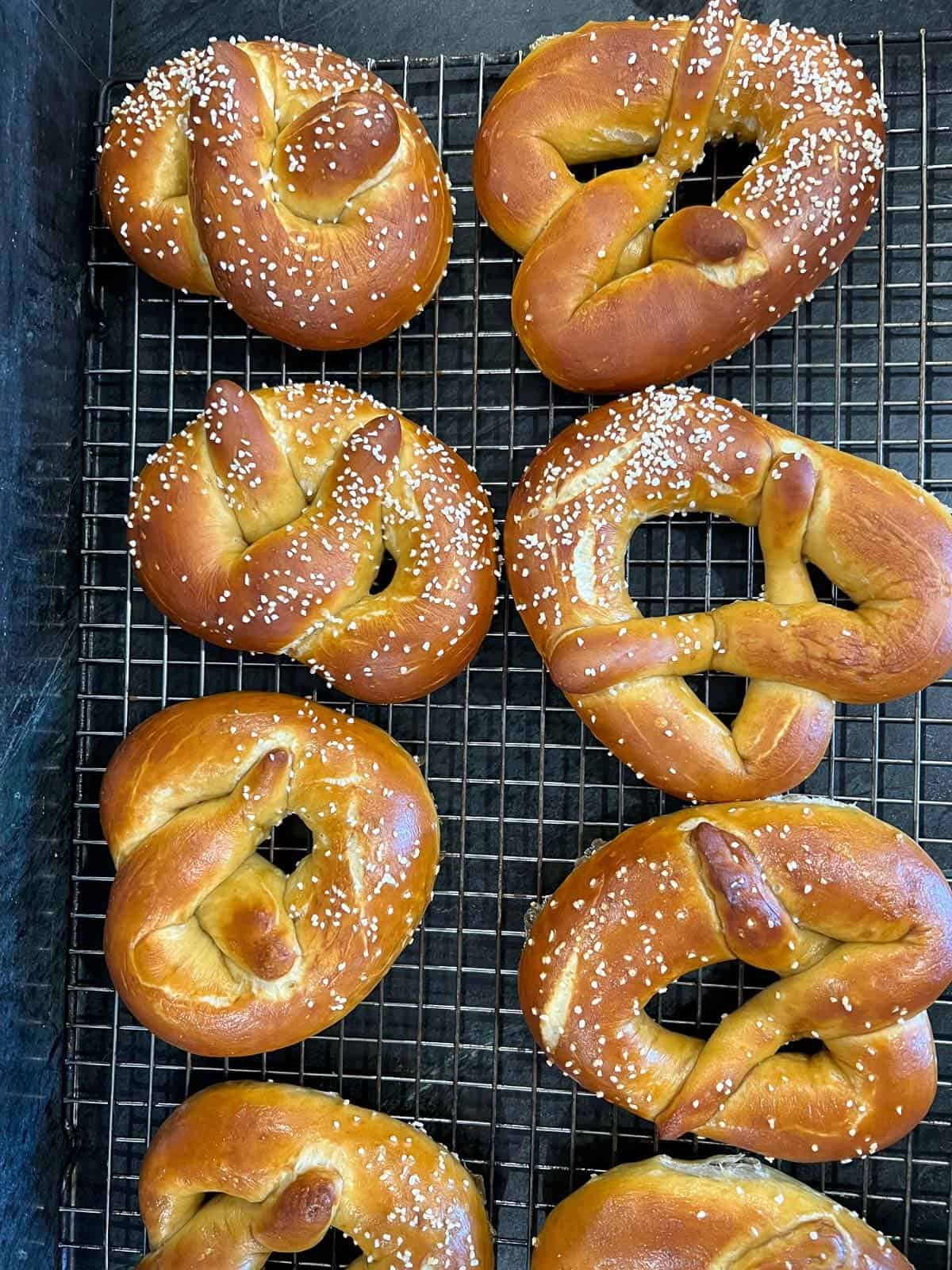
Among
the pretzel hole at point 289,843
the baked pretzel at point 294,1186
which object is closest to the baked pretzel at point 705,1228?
the baked pretzel at point 294,1186

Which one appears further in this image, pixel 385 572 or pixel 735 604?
pixel 385 572

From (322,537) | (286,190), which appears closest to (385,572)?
(322,537)

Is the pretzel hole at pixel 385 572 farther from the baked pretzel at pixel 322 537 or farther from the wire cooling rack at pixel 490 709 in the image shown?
the wire cooling rack at pixel 490 709

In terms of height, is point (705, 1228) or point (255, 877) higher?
point (255, 877)

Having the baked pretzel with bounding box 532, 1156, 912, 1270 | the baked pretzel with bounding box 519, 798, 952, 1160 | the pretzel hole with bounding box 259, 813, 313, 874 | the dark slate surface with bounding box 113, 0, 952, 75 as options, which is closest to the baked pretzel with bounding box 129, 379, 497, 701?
the pretzel hole with bounding box 259, 813, 313, 874

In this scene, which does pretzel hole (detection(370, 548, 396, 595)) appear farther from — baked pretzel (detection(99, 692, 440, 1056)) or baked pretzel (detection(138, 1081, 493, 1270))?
baked pretzel (detection(138, 1081, 493, 1270))

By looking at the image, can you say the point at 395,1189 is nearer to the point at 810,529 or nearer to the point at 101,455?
Result: the point at 810,529

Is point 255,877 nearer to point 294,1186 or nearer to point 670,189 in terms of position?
point 294,1186
